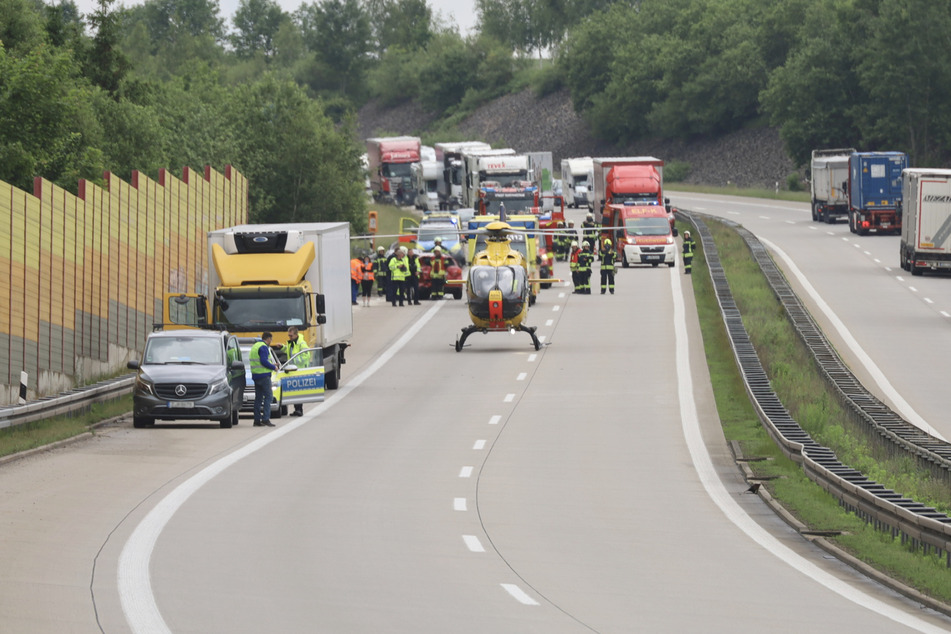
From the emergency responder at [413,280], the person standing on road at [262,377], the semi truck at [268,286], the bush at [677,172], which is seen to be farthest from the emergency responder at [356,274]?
the bush at [677,172]

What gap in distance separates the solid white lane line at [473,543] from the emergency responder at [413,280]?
114 feet

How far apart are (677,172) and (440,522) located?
113 meters

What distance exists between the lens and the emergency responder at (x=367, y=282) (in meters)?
52.5

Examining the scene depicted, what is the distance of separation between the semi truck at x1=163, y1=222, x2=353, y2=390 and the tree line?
6800mm

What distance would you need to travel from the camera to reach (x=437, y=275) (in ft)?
170

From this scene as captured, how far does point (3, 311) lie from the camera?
2666cm

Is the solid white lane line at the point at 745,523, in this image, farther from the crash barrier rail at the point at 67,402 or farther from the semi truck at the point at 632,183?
the semi truck at the point at 632,183

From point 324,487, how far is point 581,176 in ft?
265

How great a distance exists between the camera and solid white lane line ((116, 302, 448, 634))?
11.9 m

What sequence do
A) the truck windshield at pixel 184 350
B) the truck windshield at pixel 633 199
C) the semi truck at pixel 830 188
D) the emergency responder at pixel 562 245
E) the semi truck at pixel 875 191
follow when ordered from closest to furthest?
the truck windshield at pixel 184 350 < the emergency responder at pixel 562 245 < the truck windshield at pixel 633 199 < the semi truck at pixel 875 191 < the semi truck at pixel 830 188

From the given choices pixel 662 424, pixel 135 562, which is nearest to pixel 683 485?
pixel 662 424

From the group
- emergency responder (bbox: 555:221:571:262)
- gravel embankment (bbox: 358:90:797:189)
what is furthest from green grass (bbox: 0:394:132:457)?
gravel embankment (bbox: 358:90:797:189)

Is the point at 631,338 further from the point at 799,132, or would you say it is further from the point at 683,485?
the point at 799,132

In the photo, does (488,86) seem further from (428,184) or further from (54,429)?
(54,429)
